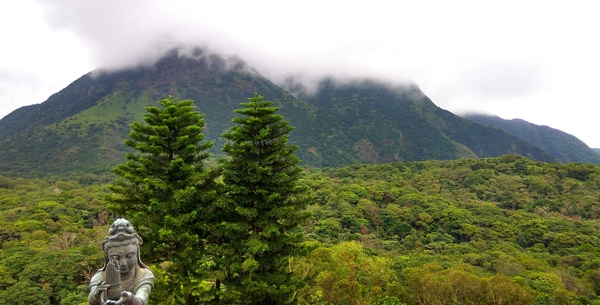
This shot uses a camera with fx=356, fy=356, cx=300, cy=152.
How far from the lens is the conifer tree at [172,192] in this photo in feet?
46.0

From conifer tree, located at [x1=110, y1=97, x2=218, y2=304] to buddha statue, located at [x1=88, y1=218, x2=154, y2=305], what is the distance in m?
6.98

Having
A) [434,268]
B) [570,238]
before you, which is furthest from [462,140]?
[434,268]

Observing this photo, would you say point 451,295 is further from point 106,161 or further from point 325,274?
point 106,161

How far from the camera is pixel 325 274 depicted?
20.0 m

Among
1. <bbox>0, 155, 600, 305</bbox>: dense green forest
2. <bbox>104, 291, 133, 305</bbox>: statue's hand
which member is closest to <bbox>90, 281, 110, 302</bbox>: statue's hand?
<bbox>104, 291, 133, 305</bbox>: statue's hand

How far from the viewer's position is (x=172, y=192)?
14.9m

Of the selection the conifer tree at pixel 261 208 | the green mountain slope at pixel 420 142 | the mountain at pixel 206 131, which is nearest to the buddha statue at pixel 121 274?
the conifer tree at pixel 261 208

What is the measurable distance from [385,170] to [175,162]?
91874mm

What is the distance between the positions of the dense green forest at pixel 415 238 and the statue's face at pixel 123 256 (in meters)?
8.07

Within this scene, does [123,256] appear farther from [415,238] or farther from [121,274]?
[415,238]

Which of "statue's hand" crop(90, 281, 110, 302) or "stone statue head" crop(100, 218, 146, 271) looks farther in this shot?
"stone statue head" crop(100, 218, 146, 271)

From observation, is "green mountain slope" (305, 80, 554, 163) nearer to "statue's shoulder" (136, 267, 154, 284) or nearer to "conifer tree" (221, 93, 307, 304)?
"conifer tree" (221, 93, 307, 304)

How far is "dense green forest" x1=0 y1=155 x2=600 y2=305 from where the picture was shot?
22.3 m

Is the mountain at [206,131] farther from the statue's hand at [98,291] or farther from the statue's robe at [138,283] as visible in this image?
the statue's hand at [98,291]
